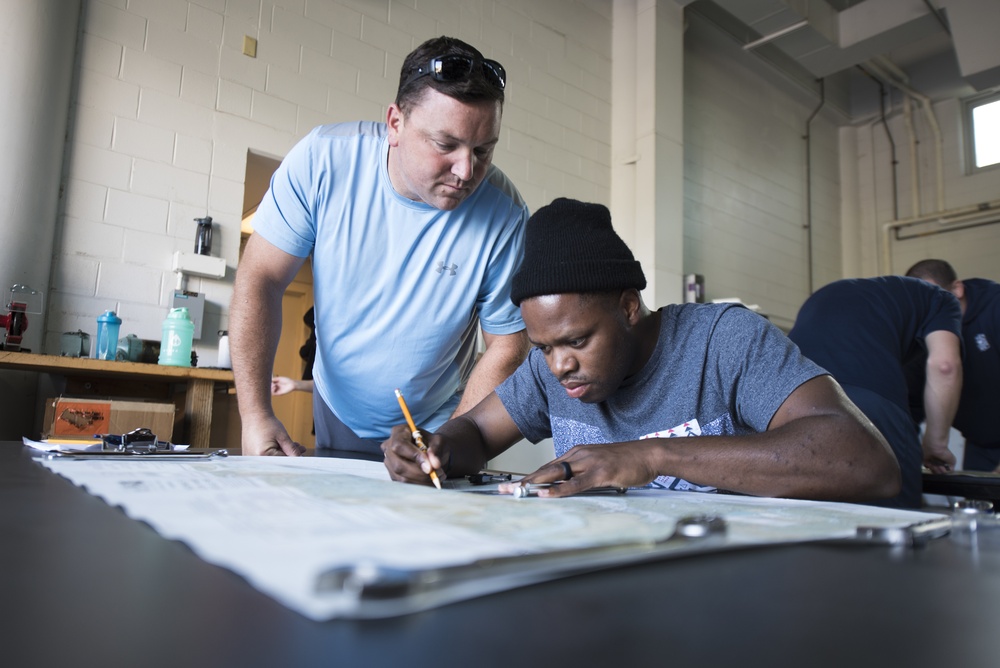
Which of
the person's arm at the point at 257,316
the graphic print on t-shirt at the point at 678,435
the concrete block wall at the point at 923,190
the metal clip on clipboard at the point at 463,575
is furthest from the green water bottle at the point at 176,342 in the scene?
the concrete block wall at the point at 923,190

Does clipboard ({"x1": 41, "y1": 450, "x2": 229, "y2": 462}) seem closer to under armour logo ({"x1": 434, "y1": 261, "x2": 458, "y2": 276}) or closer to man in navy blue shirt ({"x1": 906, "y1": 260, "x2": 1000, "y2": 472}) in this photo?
under armour logo ({"x1": 434, "y1": 261, "x2": 458, "y2": 276})

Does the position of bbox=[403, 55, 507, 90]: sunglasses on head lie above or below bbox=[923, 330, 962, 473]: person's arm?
above

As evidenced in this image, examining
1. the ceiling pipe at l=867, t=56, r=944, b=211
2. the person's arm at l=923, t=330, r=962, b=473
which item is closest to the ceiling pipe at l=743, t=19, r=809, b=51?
the ceiling pipe at l=867, t=56, r=944, b=211

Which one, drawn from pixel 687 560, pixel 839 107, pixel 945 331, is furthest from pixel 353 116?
pixel 839 107

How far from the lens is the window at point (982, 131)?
20.9 feet

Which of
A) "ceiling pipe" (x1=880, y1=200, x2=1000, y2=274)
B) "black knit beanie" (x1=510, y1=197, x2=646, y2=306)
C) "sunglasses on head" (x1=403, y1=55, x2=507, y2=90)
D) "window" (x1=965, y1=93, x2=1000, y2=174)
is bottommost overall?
"black knit beanie" (x1=510, y1=197, x2=646, y2=306)

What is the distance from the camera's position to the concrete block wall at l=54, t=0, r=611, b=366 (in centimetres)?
303

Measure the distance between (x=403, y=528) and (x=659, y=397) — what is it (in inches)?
30.5

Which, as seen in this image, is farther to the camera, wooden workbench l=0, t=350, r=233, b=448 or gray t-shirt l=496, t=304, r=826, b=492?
wooden workbench l=0, t=350, r=233, b=448

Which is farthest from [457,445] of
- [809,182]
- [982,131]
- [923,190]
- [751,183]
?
[982,131]

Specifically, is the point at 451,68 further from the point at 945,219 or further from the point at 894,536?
the point at 945,219

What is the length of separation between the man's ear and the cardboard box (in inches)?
69.1

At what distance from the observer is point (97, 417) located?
8.89 feet

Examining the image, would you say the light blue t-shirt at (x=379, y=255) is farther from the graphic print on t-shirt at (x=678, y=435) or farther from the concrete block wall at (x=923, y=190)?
the concrete block wall at (x=923, y=190)
